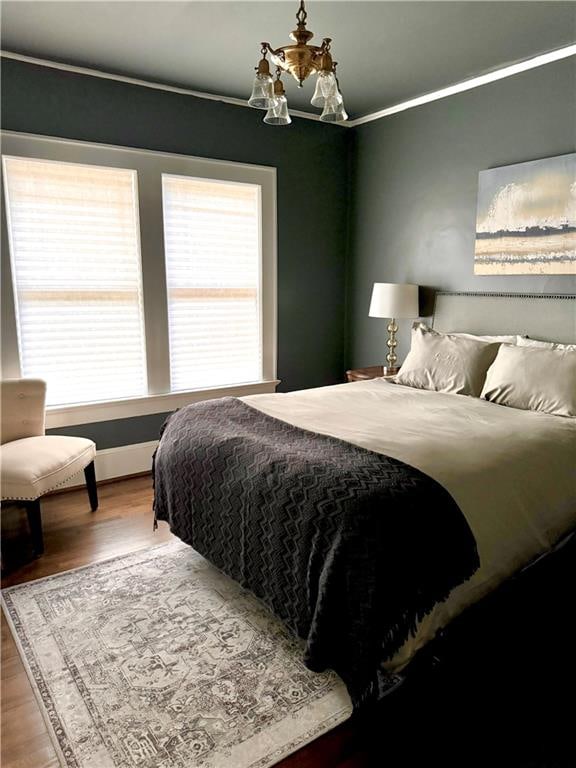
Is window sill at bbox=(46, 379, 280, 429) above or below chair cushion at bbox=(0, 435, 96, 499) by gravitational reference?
above

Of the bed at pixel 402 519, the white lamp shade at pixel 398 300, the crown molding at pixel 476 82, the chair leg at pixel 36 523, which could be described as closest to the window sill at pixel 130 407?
the chair leg at pixel 36 523

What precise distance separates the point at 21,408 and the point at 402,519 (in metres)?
2.51

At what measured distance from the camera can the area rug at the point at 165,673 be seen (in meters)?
1.62

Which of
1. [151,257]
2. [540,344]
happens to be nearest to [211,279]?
[151,257]

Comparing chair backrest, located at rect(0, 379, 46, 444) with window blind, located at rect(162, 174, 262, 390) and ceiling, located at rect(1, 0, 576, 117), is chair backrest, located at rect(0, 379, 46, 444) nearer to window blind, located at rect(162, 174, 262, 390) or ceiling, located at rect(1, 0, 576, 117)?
window blind, located at rect(162, 174, 262, 390)

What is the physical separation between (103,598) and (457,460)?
5.65ft

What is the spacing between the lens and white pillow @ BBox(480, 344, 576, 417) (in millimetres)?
2689

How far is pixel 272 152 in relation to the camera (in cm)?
416

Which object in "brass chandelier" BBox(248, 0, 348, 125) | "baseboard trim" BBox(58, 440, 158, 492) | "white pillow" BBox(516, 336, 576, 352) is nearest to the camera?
"brass chandelier" BBox(248, 0, 348, 125)

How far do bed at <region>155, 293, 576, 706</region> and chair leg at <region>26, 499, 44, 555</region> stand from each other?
0.62 meters

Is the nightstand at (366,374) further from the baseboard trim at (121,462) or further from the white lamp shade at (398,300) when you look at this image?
the baseboard trim at (121,462)

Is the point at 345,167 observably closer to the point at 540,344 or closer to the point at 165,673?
the point at 540,344

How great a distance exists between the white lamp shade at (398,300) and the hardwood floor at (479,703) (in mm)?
2232

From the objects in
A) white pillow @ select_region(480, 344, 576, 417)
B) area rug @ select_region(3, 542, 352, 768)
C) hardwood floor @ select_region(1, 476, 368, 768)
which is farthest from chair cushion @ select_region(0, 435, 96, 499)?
white pillow @ select_region(480, 344, 576, 417)
